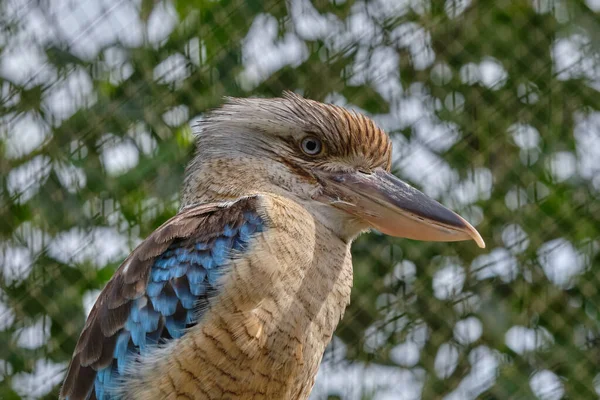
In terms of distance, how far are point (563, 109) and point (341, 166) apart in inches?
83.9

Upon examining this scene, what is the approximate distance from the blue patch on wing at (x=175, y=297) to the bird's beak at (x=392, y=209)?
247 millimetres

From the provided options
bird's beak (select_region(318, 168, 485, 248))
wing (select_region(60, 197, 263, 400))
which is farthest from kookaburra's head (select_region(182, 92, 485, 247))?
wing (select_region(60, 197, 263, 400))

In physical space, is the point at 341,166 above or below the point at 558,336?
above

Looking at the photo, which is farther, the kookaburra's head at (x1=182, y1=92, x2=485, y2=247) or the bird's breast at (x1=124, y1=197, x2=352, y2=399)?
the kookaburra's head at (x1=182, y1=92, x2=485, y2=247)

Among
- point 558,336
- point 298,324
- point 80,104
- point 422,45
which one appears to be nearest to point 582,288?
point 558,336

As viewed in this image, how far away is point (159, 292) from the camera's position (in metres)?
2.28

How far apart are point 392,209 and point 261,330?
17.6 inches

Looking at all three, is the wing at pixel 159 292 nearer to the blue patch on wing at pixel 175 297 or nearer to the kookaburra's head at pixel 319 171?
the blue patch on wing at pixel 175 297

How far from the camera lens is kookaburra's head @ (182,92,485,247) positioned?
243 centimetres

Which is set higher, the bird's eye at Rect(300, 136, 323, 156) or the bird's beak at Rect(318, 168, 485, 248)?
the bird's eye at Rect(300, 136, 323, 156)

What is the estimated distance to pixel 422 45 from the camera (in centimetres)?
423

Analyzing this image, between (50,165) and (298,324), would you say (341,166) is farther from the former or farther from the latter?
(50,165)

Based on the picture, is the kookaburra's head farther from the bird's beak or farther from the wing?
the wing

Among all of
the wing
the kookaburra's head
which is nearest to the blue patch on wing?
A: the wing
